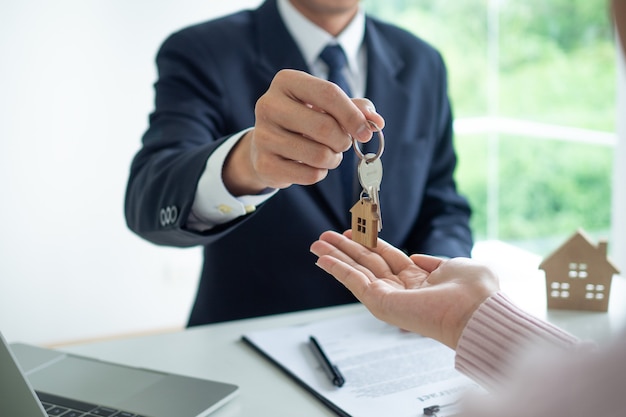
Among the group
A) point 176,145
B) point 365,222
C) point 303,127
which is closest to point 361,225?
point 365,222

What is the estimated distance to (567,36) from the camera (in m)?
4.04

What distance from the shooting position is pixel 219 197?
120 centimetres

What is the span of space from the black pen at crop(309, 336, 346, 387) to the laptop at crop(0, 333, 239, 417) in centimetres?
14

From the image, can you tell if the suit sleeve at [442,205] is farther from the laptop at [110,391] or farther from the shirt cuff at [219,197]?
the laptop at [110,391]

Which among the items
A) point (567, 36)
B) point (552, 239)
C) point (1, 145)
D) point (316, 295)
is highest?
point (567, 36)

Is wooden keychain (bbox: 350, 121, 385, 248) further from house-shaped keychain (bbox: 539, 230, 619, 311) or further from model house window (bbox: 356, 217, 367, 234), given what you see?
house-shaped keychain (bbox: 539, 230, 619, 311)

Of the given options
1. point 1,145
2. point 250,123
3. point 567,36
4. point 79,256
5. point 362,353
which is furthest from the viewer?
point 567,36

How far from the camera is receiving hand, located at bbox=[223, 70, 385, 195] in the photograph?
89 centimetres

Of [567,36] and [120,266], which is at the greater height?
[567,36]

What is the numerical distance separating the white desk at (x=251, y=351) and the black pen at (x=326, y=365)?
0.04m

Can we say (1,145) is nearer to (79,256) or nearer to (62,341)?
(79,256)

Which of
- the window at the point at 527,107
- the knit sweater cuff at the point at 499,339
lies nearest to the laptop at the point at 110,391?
the knit sweater cuff at the point at 499,339

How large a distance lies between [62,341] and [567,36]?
3134 millimetres

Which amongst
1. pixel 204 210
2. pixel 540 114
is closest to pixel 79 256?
pixel 204 210
